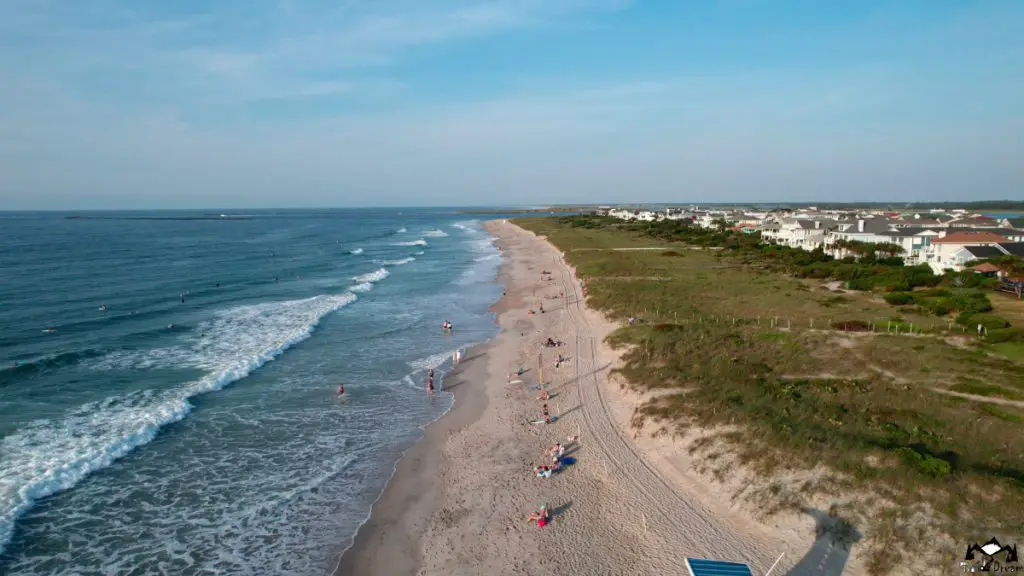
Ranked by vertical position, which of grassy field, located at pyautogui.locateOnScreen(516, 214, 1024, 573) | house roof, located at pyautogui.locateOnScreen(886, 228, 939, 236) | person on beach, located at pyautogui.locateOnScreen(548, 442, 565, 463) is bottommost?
person on beach, located at pyautogui.locateOnScreen(548, 442, 565, 463)

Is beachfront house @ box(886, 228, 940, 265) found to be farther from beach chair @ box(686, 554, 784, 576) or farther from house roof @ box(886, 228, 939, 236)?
beach chair @ box(686, 554, 784, 576)

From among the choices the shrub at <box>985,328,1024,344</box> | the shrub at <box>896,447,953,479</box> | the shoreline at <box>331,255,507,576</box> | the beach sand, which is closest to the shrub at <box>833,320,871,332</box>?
the shrub at <box>985,328,1024,344</box>

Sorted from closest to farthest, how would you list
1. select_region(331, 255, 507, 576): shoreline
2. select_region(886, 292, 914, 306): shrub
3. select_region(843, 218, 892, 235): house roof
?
select_region(331, 255, 507, 576): shoreline < select_region(886, 292, 914, 306): shrub < select_region(843, 218, 892, 235): house roof

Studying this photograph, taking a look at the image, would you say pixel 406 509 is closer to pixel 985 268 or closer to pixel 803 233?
pixel 985 268

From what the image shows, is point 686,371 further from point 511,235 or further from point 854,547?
point 511,235

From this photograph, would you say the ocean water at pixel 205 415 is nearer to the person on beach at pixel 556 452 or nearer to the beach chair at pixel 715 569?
the person on beach at pixel 556 452

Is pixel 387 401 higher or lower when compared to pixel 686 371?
lower

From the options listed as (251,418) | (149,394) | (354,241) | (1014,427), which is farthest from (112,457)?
(354,241)

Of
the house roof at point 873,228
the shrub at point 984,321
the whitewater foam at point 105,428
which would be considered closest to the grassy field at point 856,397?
the shrub at point 984,321
